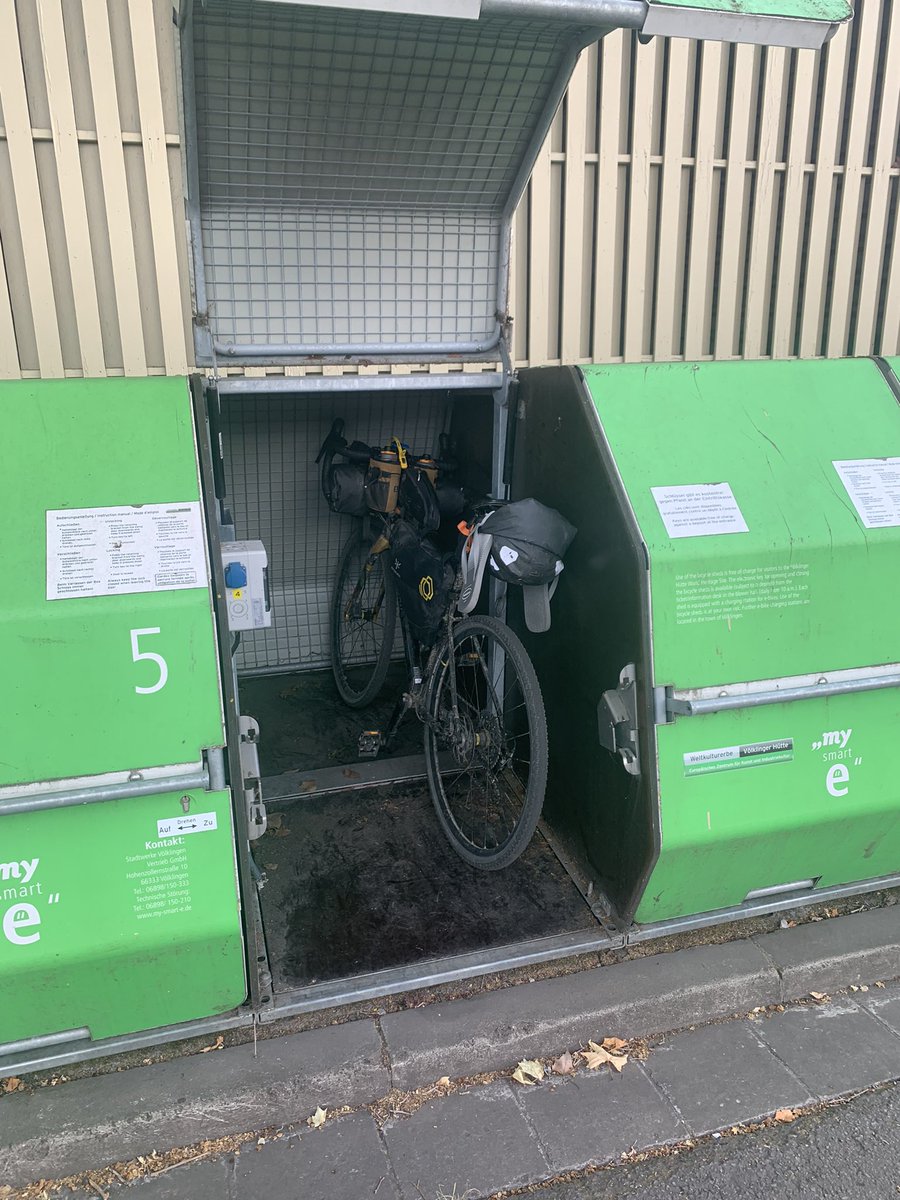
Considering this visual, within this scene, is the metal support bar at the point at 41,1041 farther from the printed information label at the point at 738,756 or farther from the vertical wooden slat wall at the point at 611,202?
the vertical wooden slat wall at the point at 611,202

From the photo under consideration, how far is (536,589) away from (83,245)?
104 inches

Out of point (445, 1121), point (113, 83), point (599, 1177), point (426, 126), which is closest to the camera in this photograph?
point (599, 1177)

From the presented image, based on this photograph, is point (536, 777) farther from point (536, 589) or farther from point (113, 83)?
point (113, 83)

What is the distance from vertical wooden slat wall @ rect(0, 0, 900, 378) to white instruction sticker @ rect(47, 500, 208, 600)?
1964 millimetres

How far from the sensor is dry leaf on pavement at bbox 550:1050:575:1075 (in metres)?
2.29

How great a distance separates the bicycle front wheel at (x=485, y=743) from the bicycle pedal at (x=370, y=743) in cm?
34

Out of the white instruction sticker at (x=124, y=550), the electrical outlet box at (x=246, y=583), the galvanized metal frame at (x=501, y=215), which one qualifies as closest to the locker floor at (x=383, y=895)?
the electrical outlet box at (x=246, y=583)

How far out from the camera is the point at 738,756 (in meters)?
2.53

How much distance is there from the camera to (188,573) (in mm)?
2188

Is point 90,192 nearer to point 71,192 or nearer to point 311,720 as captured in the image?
point 71,192

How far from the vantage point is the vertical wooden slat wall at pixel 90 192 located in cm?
342

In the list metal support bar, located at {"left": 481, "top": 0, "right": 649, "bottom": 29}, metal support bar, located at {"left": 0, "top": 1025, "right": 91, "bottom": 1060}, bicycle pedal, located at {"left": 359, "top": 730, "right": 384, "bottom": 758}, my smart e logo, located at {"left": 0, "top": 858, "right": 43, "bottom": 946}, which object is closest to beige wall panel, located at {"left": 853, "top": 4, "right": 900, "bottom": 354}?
metal support bar, located at {"left": 481, "top": 0, "right": 649, "bottom": 29}

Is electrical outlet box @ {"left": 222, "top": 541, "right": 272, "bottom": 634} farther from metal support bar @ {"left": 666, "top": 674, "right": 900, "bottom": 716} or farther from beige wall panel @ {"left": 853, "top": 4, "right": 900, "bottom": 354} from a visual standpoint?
beige wall panel @ {"left": 853, "top": 4, "right": 900, "bottom": 354}

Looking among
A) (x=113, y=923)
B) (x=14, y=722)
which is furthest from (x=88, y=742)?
(x=113, y=923)
